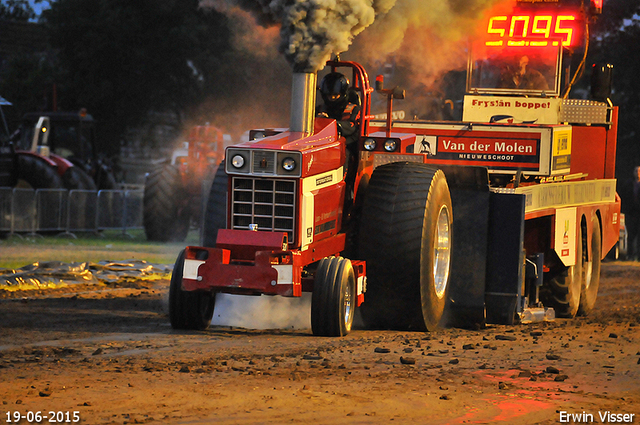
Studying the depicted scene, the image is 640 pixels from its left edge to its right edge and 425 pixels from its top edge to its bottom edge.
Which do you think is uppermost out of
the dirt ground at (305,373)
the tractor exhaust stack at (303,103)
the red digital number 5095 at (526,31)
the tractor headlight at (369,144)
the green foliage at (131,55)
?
the green foliage at (131,55)

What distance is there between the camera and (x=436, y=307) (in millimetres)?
10055

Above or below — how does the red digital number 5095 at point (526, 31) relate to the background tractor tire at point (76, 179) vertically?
above

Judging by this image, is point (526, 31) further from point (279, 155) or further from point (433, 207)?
point (279, 155)

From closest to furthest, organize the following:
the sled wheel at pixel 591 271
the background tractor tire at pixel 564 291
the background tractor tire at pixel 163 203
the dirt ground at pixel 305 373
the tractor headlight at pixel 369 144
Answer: the dirt ground at pixel 305 373 < the tractor headlight at pixel 369 144 < the background tractor tire at pixel 564 291 < the sled wheel at pixel 591 271 < the background tractor tire at pixel 163 203

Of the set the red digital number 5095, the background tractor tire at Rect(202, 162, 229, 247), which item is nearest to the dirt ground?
the background tractor tire at Rect(202, 162, 229, 247)

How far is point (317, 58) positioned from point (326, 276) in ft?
6.70

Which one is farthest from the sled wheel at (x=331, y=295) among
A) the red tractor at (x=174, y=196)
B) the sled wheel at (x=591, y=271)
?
the red tractor at (x=174, y=196)

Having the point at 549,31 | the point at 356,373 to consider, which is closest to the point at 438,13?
the point at 549,31

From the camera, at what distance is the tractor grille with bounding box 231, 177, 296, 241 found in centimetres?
910

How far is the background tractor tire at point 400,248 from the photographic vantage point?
9.65 meters

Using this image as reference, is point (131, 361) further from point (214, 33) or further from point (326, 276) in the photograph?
point (214, 33)

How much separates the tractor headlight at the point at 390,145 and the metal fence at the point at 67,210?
13.7 meters

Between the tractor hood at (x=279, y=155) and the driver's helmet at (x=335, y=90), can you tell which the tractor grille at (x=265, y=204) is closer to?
the tractor hood at (x=279, y=155)

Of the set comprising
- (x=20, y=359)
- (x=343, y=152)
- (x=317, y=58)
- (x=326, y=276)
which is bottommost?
(x=20, y=359)
